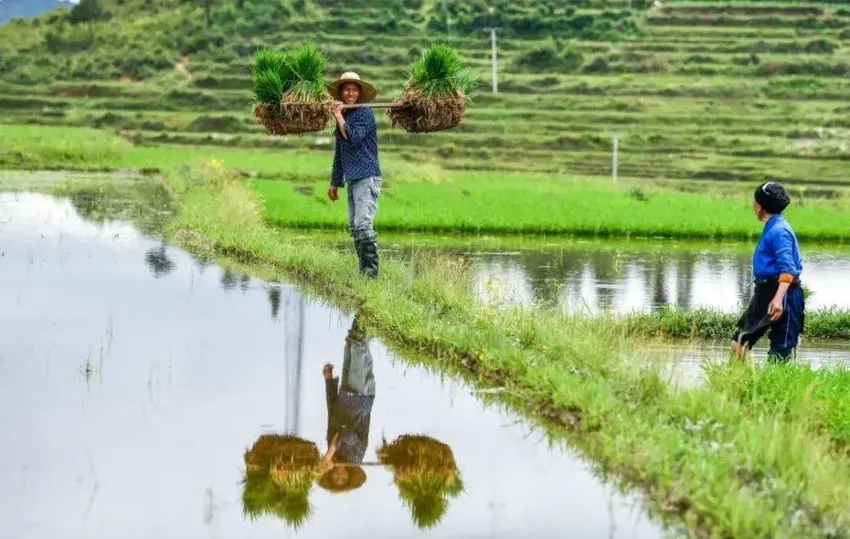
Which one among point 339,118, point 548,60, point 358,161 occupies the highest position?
point 548,60

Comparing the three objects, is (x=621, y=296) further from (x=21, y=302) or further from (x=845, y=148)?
(x=845, y=148)

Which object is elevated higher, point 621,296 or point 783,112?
point 783,112

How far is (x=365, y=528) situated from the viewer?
194 inches

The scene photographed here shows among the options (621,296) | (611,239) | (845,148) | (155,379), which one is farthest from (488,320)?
(845,148)

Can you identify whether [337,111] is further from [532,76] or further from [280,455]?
[532,76]

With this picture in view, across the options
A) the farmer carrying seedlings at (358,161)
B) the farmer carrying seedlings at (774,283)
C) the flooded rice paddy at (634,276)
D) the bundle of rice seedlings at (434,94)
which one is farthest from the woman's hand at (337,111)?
the farmer carrying seedlings at (774,283)

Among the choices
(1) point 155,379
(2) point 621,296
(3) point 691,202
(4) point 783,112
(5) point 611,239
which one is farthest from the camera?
(4) point 783,112

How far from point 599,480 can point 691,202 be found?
19819 mm

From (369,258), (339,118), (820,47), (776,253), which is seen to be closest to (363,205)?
(369,258)

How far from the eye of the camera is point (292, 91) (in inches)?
452

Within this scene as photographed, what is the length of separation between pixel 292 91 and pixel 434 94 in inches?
45.4

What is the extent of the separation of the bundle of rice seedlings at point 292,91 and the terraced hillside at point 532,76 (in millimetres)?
26880

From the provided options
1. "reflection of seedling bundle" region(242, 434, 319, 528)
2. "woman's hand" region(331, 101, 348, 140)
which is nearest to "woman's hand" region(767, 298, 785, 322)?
"reflection of seedling bundle" region(242, 434, 319, 528)

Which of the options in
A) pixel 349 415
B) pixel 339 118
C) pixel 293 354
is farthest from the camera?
pixel 339 118
